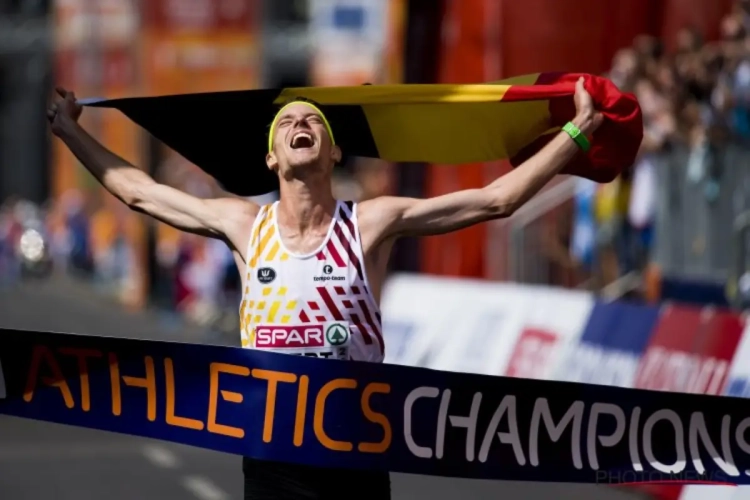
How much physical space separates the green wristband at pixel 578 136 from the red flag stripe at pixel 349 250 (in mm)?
1007

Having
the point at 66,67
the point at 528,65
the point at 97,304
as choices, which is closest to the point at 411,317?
the point at 528,65

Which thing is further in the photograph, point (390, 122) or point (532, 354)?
point (532, 354)

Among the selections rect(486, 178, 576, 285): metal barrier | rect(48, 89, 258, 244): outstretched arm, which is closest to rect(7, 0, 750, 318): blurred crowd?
rect(486, 178, 576, 285): metal barrier

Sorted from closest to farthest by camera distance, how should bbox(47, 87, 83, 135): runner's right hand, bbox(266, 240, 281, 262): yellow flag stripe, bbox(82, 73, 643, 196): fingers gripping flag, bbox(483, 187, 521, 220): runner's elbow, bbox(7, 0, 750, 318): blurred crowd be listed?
bbox(266, 240, 281, 262): yellow flag stripe → bbox(483, 187, 521, 220): runner's elbow → bbox(47, 87, 83, 135): runner's right hand → bbox(82, 73, 643, 196): fingers gripping flag → bbox(7, 0, 750, 318): blurred crowd

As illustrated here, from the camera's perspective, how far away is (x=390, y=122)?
8562 mm

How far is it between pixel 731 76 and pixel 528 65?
8645 mm

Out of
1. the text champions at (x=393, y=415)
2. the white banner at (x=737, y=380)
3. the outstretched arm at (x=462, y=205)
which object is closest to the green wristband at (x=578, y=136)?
the outstretched arm at (x=462, y=205)

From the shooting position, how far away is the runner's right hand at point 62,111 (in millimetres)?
7938

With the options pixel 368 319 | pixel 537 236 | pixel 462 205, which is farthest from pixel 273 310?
pixel 537 236

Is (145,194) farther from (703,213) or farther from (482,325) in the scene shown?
(482,325)

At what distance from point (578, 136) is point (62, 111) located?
2162mm

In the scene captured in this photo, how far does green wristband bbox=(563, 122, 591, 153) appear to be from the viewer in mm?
7434

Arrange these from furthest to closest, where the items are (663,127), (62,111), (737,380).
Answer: (663,127)
(737,380)
(62,111)

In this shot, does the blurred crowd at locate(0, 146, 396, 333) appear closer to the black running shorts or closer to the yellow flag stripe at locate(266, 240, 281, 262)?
the yellow flag stripe at locate(266, 240, 281, 262)
